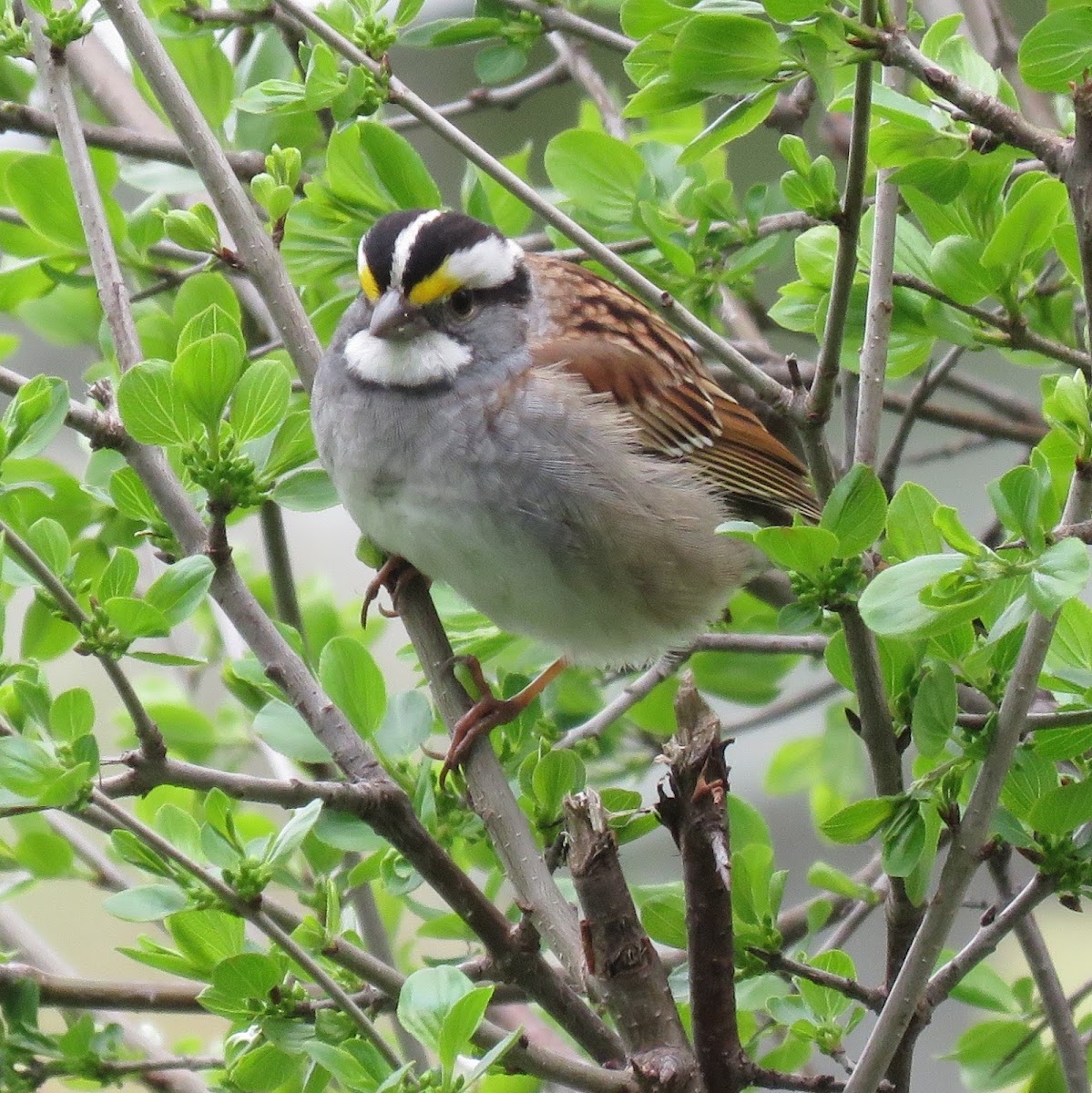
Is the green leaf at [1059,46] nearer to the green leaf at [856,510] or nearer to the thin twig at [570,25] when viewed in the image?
the green leaf at [856,510]

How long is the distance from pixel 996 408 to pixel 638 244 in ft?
3.08

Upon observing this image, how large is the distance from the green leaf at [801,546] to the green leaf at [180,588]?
0.55m

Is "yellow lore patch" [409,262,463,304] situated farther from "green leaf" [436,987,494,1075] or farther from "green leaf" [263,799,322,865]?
"green leaf" [436,987,494,1075]

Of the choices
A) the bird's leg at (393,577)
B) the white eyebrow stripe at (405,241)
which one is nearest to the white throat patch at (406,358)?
the white eyebrow stripe at (405,241)

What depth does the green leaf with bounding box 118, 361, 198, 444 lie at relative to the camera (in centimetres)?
156

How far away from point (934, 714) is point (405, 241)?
1.04 meters

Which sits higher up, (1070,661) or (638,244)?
(638,244)

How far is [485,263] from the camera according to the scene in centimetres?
230

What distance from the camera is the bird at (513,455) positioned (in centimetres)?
216

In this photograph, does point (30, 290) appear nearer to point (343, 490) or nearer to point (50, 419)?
point (343, 490)

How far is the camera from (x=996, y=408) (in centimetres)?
291

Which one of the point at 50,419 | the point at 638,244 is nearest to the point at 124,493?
the point at 50,419

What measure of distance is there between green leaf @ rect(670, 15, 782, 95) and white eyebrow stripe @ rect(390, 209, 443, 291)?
672mm

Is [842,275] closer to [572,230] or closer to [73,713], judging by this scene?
[572,230]
